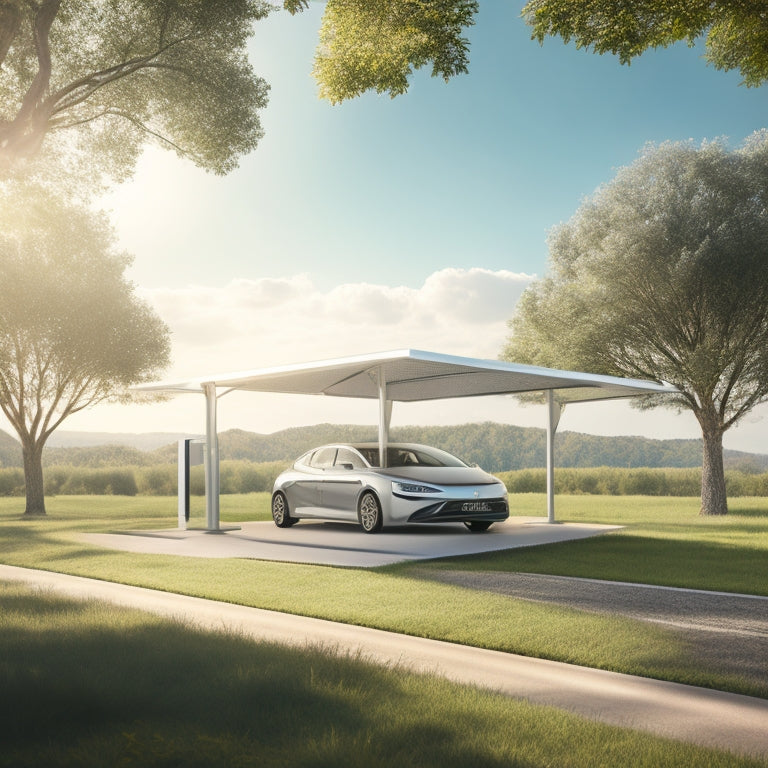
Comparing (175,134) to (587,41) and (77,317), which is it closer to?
(587,41)

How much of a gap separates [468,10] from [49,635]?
27.3 ft

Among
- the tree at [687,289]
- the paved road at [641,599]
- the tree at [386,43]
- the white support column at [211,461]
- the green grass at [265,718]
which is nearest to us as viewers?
the green grass at [265,718]

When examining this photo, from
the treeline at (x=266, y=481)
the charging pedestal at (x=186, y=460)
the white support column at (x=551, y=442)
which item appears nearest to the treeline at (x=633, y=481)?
the treeline at (x=266, y=481)

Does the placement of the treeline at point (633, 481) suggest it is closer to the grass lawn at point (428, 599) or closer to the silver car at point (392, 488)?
the grass lawn at point (428, 599)

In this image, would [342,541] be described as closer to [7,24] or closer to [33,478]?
[7,24]

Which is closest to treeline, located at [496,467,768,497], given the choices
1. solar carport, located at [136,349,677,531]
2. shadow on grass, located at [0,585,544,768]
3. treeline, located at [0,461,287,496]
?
treeline, located at [0,461,287,496]

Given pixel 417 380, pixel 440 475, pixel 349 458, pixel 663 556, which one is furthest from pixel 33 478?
pixel 663 556

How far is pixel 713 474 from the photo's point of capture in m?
22.0

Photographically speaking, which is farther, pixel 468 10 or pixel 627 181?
pixel 627 181

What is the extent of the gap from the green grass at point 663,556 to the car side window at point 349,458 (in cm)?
357

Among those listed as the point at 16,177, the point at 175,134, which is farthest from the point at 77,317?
the point at 175,134

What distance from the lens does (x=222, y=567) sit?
35.0ft

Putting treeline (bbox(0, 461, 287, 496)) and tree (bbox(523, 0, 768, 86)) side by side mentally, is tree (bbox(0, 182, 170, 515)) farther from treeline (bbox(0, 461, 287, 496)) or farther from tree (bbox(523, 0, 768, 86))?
tree (bbox(523, 0, 768, 86))

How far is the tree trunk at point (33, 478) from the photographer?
25.5 m
